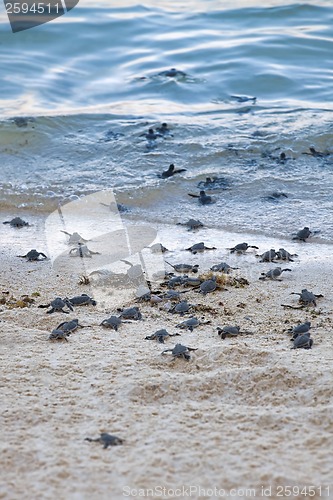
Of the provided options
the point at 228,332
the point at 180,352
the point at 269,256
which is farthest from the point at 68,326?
the point at 269,256

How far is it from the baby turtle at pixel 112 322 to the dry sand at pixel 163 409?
0.13 ft

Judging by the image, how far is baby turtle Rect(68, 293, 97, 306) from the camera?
4.36m

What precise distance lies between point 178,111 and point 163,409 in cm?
739

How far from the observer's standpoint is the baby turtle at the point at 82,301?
14.3 feet

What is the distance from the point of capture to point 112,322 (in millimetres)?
3926

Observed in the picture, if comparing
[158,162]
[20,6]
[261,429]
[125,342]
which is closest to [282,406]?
Answer: [261,429]

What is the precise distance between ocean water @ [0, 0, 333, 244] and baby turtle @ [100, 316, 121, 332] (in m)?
2.54

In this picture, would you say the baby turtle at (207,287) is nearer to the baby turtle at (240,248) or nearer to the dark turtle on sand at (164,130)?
the baby turtle at (240,248)

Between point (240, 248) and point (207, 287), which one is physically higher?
point (207, 287)

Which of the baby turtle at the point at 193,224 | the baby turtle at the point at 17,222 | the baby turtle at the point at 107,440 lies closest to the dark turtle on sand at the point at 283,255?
the baby turtle at the point at 193,224

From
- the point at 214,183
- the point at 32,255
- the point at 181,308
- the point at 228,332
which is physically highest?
the point at 228,332

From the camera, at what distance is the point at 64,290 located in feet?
15.6

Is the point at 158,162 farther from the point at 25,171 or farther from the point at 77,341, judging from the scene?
the point at 77,341

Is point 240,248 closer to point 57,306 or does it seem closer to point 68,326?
point 57,306
